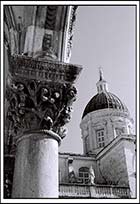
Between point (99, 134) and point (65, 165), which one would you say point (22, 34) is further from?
point (99, 134)

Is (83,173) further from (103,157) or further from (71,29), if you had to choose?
(71,29)

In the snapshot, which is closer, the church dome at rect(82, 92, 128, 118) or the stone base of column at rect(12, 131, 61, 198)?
the stone base of column at rect(12, 131, 61, 198)

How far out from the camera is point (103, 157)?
22109 mm

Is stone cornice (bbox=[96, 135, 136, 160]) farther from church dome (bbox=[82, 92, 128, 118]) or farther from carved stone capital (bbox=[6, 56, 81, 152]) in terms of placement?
carved stone capital (bbox=[6, 56, 81, 152])

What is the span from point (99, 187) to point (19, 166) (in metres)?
15.6

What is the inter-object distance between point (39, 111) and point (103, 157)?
19.7 metres

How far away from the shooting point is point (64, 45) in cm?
325

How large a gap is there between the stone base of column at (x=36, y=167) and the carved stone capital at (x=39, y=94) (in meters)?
0.12

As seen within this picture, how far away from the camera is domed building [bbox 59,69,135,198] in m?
17.4

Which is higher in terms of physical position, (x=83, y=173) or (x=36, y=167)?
A: (x=36, y=167)

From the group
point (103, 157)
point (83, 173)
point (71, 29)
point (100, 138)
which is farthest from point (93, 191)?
point (71, 29)

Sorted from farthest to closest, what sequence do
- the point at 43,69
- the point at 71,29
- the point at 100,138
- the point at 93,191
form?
the point at 100,138, the point at 93,191, the point at 71,29, the point at 43,69

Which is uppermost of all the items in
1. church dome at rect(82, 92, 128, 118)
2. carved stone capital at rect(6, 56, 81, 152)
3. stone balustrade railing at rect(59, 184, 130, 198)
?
church dome at rect(82, 92, 128, 118)

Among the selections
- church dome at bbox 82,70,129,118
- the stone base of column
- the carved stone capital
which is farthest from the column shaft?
church dome at bbox 82,70,129,118
